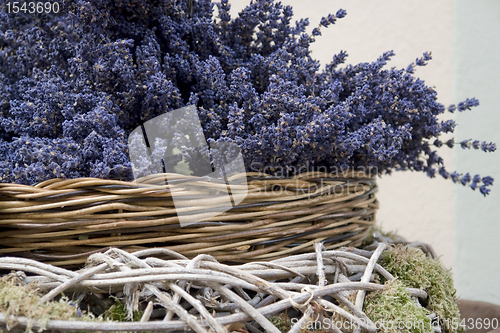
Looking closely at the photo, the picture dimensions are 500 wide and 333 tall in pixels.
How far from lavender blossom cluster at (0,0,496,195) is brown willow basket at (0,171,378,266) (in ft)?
0.11

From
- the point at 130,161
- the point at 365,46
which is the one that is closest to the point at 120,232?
the point at 130,161

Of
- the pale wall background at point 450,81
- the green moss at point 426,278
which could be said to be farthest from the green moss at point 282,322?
the pale wall background at point 450,81

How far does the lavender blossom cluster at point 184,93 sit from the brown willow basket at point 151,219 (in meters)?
0.03

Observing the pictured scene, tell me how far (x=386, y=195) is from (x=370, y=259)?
2.69 ft

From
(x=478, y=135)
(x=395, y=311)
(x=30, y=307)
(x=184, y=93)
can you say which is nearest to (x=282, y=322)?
(x=395, y=311)

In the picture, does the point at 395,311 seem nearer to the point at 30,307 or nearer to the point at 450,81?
the point at 30,307

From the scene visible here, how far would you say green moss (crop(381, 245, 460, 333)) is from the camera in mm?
534

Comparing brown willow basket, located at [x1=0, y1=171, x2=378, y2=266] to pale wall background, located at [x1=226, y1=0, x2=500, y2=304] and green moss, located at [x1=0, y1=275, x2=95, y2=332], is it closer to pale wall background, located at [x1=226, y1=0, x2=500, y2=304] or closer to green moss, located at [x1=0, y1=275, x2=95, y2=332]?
green moss, located at [x1=0, y1=275, x2=95, y2=332]

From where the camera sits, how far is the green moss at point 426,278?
0.53 metres

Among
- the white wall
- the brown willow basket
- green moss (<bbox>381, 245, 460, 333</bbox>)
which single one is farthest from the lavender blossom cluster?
the white wall

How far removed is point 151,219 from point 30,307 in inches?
6.3

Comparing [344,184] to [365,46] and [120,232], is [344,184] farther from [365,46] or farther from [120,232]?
[365,46]

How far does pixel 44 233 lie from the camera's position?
46cm

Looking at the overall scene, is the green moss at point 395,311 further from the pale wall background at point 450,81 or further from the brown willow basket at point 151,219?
the pale wall background at point 450,81
